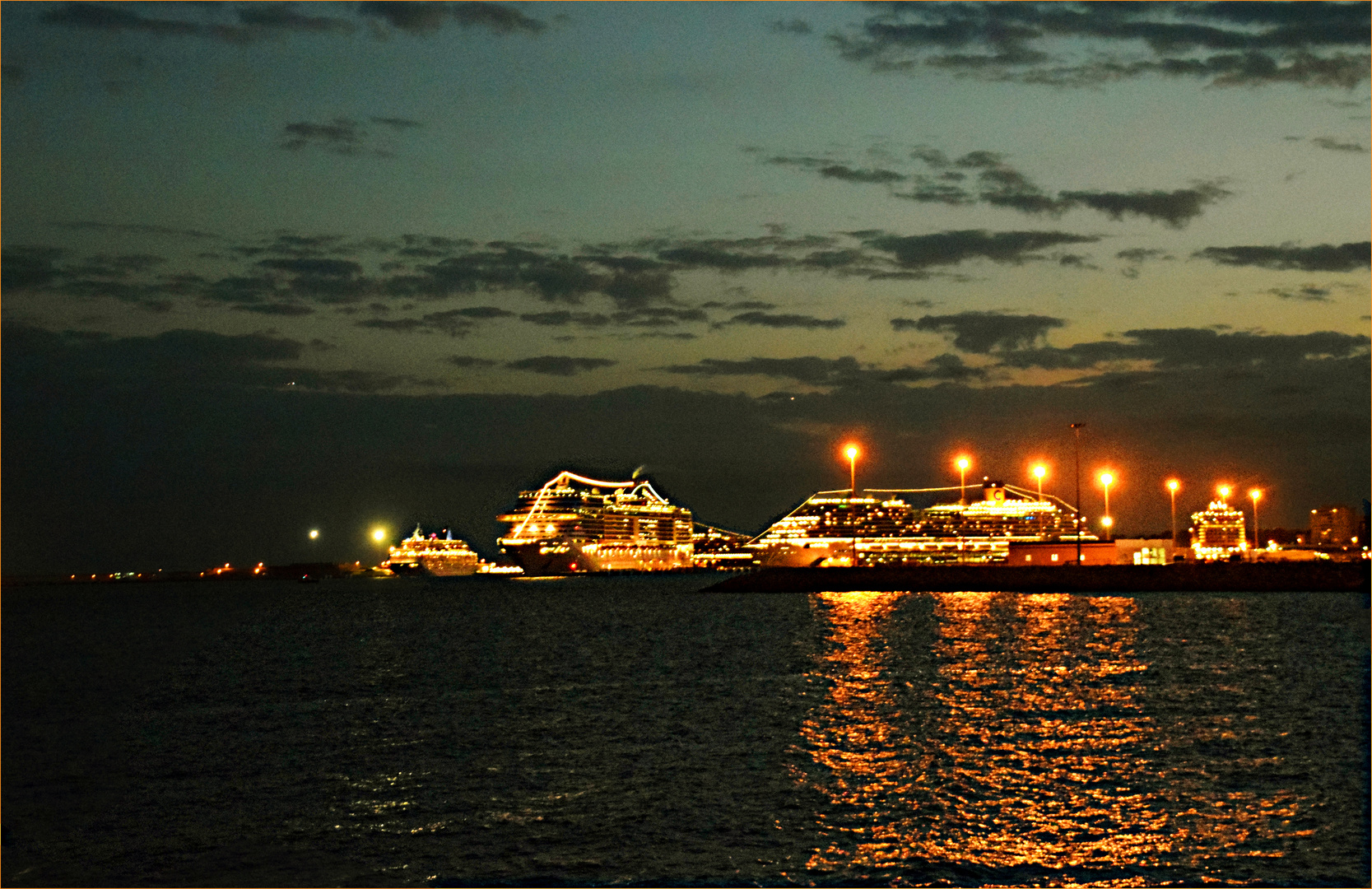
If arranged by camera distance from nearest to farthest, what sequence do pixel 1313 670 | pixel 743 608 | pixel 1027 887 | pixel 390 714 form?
1. pixel 1027 887
2. pixel 390 714
3. pixel 1313 670
4. pixel 743 608

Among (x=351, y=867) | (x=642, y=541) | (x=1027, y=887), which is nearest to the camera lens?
(x=1027, y=887)

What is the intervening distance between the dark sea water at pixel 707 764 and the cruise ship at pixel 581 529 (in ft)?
394

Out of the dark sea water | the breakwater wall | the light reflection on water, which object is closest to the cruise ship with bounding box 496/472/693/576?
the breakwater wall

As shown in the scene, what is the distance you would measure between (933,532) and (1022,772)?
12170 cm

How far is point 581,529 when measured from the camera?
172 metres

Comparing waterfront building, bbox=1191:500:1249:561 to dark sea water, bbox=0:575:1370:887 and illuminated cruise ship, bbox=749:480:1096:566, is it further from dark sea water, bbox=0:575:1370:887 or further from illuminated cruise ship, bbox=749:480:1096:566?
dark sea water, bbox=0:575:1370:887

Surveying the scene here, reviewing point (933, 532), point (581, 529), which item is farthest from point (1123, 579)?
point (581, 529)

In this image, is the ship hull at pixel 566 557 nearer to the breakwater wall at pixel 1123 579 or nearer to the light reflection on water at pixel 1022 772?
the breakwater wall at pixel 1123 579

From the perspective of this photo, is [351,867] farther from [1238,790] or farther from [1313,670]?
[1313,670]

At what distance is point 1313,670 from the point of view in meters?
37.6

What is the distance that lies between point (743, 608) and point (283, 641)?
3144 cm

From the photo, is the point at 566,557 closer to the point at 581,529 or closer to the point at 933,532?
the point at 581,529

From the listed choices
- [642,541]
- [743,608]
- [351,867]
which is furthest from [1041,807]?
[642,541]

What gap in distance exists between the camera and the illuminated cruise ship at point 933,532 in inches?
5502
